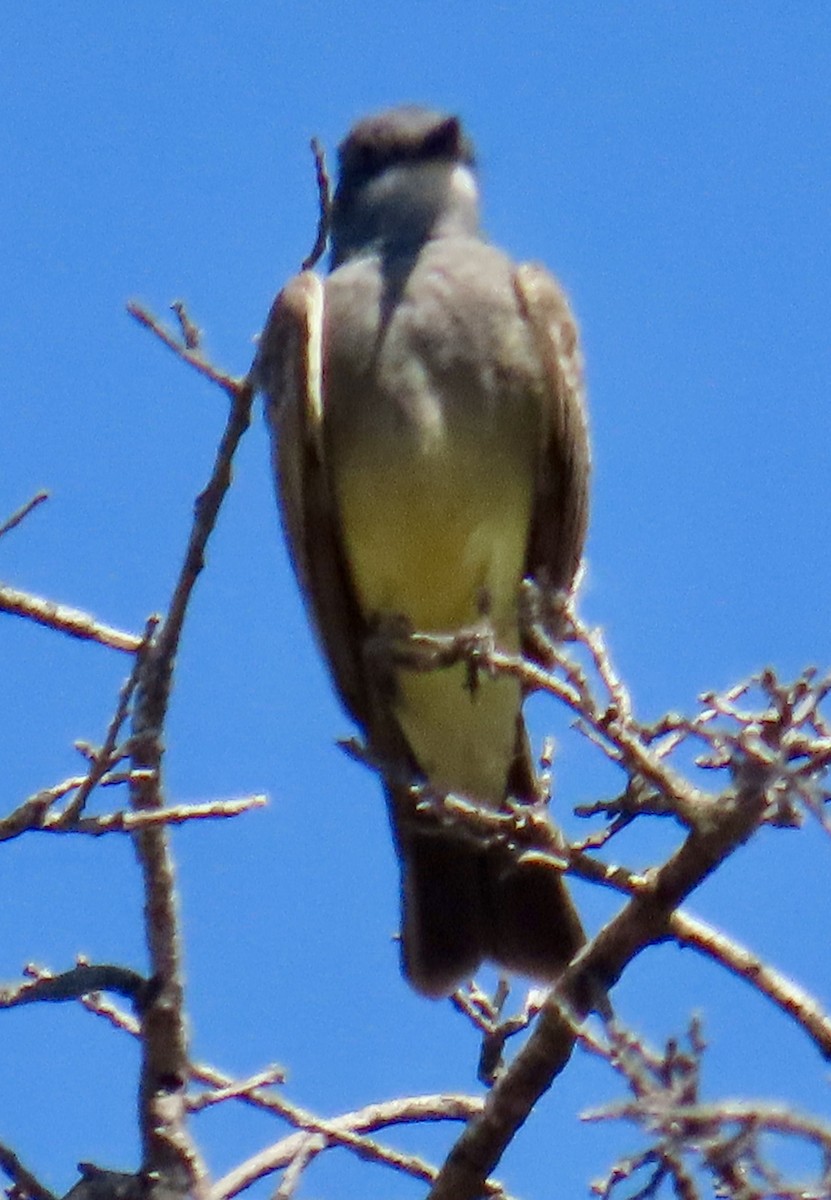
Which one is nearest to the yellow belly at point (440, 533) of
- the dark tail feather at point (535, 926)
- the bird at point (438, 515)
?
the bird at point (438, 515)

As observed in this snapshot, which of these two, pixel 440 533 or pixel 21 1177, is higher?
pixel 440 533

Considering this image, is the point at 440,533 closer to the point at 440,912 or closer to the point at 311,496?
the point at 311,496

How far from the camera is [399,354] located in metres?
5.71

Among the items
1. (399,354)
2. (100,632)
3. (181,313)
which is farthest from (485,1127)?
(399,354)

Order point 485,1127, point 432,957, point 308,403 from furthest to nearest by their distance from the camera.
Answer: point 308,403, point 432,957, point 485,1127

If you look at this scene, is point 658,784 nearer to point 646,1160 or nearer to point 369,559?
point 646,1160

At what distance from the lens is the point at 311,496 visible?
18.6 feet

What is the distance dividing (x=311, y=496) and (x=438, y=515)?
400 mm

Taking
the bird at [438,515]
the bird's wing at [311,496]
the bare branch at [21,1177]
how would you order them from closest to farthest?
the bare branch at [21,1177], the bird at [438,515], the bird's wing at [311,496]

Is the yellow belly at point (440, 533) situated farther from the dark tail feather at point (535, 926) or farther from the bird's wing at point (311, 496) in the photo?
the dark tail feather at point (535, 926)

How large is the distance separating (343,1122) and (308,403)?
207 cm

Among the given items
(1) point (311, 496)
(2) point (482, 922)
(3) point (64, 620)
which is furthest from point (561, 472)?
(3) point (64, 620)

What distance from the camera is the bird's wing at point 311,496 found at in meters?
5.67

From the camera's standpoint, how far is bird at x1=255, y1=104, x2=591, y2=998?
5453 millimetres
